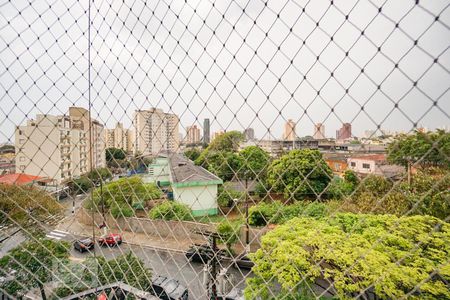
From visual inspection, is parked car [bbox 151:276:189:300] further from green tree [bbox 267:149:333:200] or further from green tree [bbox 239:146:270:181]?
green tree [bbox 239:146:270:181]

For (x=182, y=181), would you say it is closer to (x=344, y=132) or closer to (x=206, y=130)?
(x=206, y=130)

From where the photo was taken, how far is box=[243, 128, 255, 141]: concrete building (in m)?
1.05

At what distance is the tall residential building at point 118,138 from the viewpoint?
1.40 metres

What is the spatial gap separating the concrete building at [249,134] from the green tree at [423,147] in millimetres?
494

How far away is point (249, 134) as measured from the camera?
1.13 metres

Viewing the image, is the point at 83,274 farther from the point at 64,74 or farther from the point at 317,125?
the point at 317,125

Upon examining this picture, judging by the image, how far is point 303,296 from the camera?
7.69 ft

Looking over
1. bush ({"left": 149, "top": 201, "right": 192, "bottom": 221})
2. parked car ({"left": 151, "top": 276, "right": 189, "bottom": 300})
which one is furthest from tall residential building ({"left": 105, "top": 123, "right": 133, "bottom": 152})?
parked car ({"left": 151, "top": 276, "right": 189, "bottom": 300})

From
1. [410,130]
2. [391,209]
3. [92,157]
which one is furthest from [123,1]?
[391,209]

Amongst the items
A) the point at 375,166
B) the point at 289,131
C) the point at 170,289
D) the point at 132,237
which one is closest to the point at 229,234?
the point at 170,289

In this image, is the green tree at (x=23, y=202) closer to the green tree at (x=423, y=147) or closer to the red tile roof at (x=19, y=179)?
the red tile roof at (x=19, y=179)

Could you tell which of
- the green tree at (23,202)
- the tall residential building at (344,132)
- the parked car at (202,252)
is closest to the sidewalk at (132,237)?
the parked car at (202,252)

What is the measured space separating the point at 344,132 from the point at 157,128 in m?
0.92

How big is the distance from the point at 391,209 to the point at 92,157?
4.27m
